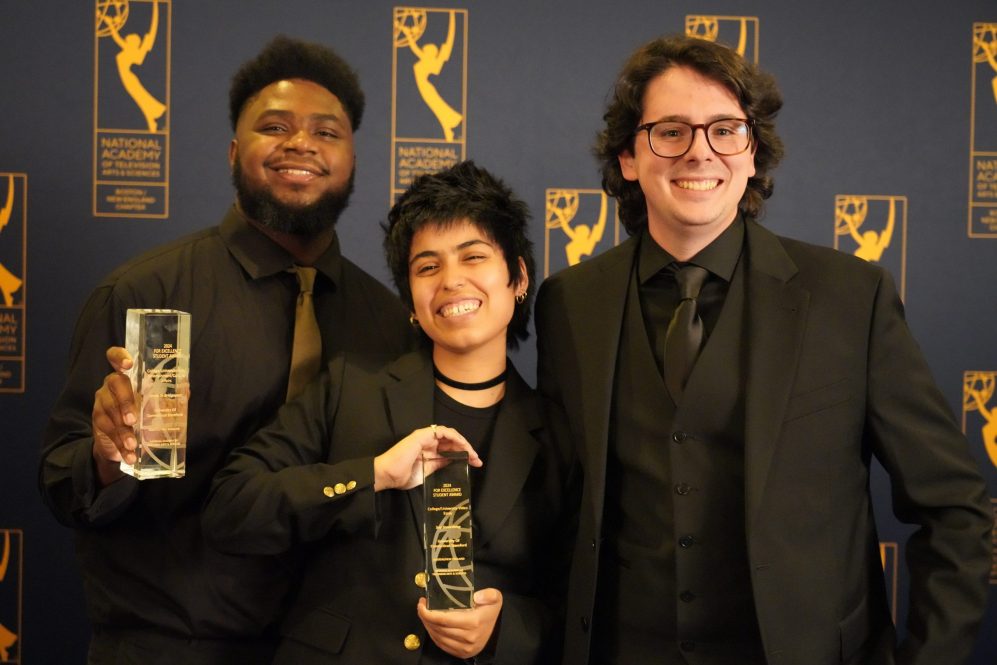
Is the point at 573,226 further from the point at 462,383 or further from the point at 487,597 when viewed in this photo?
the point at 487,597

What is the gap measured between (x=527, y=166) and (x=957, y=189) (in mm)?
1458

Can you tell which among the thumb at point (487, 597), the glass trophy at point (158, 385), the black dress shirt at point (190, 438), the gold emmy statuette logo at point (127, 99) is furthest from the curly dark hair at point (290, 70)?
the thumb at point (487, 597)

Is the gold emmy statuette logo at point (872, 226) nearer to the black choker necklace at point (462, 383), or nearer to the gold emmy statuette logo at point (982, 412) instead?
the gold emmy statuette logo at point (982, 412)

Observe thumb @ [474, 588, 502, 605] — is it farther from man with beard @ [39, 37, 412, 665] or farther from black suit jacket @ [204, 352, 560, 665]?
man with beard @ [39, 37, 412, 665]

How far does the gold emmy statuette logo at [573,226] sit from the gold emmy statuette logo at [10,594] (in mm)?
1921

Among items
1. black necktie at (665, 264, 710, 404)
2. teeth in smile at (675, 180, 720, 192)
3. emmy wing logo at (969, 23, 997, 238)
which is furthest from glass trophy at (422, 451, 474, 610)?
emmy wing logo at (969, 23, 997, 238)

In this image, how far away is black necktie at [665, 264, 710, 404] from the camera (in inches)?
76.5

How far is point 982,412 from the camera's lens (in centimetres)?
347

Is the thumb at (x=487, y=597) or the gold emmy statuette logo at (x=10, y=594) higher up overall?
the thumb at (x=487, y=597)

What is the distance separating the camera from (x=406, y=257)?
2137mm

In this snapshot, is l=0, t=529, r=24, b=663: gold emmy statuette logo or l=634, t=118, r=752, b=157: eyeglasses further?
l=0, t=529, r=24, b=663: gold emmy statuette logo

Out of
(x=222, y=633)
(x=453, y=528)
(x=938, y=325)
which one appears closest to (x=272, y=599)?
(x=222, y=633)

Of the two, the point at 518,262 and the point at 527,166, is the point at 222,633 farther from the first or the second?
the point at 527,166

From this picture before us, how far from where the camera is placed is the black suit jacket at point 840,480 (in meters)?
1.84
